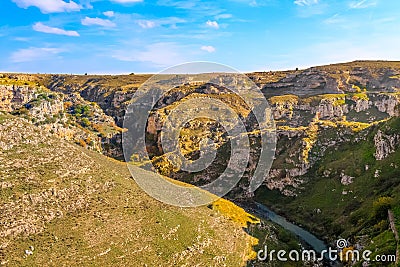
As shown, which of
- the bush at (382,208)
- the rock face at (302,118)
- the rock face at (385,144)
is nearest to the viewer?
the bush at (382,208)

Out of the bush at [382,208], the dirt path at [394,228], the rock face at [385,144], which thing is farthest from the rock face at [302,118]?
the dirt path at [394,228]

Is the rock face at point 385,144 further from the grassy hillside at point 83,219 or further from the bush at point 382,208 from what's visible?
the grassy hillside at point 83,219

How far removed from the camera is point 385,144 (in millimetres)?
98312

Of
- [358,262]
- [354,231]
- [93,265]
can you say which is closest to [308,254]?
[354,231]

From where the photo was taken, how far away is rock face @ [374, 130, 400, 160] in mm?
95688

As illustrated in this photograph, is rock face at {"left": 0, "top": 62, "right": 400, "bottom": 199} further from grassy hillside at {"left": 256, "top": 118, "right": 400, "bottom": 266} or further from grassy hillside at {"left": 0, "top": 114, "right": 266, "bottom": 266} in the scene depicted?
grassy hillside at {"left": 0, "top": 114, "right": 266, "bottom": 266}

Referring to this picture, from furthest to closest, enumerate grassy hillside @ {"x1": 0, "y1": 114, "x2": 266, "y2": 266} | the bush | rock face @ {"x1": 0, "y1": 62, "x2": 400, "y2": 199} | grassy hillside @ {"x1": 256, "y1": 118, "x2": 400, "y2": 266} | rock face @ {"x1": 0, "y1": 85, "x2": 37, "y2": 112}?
rock face @ {"x1": 0, "y1": 85, "x2": 37, "y2": 112} < rock face @ {"x1": 0, "y1": 62, "x2": 400, "y2": 199} < grassy hillside @ {"x1": 256, "y1": 118, "x2": 400, "y2": 266} < the bush < grassy hillside @ {"x1": 0, "y1": 114, "x2": 266, "y2": 266}

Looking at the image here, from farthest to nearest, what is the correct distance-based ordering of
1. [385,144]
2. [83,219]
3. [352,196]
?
1. [385,144]
2. [352,196]
3. [83,219]

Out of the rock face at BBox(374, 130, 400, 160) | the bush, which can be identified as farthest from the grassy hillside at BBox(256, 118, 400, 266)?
the rock face at BBox(374, 130, 400, 160)

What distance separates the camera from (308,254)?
7269 centimetres

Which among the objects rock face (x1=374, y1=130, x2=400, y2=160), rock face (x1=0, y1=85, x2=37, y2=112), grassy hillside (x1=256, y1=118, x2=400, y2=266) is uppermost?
rock face (x1=0, y1=85, x2=37, y2=112)

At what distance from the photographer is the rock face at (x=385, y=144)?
9569cm

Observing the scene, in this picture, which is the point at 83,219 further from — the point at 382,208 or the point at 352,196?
the point at 352,196

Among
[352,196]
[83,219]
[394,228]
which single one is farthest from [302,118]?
[83,219]
